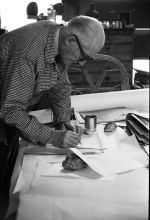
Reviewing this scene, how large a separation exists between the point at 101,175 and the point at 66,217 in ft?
0.49

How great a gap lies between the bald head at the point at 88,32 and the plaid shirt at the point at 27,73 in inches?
6.9

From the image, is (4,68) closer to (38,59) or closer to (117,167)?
(38,59)

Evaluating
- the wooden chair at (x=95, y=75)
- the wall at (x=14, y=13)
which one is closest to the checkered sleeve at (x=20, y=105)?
the wooden chair at (x=95, y=75)

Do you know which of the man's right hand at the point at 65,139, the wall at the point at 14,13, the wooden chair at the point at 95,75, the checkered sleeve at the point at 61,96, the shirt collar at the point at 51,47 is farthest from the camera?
the wall at the point at 14,13

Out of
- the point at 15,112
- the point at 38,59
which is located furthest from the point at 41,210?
the point at 38,59

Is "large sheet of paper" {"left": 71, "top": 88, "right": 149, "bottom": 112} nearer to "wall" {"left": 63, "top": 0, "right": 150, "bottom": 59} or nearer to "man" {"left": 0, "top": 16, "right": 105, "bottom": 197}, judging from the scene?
"man" {"left": 0, "top": 16, "right": 105, "bottom": 197}

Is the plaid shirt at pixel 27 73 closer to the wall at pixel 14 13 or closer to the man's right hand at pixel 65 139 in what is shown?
the man's right hand at pixel 65 139

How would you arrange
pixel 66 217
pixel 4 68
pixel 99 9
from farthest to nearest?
pixel 99 9
pixel 4 68
pixel 66 217

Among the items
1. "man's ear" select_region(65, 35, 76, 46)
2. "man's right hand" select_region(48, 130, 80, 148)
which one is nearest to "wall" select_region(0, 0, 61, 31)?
"man's ear" select_region(65, 35, 76, 46)

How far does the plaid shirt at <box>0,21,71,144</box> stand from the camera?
1164 mm

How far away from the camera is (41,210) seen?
784mm

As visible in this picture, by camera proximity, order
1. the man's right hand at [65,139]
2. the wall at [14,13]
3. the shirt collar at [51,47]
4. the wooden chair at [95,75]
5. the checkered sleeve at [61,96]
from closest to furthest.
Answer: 1. the man's right hand at [65,139]
2. the shirt collar at [51,47]
3. the checkered sleeve at [61,96]
4. the wooden chair at [95,75]
5. the wall at [14,13]

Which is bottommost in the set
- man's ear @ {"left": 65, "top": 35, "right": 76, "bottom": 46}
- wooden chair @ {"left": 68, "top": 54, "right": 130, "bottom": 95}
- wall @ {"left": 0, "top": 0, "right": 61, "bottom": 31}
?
wooden chair @ {"left": 68, "top": 54, "right": 130, "bottom": 95}

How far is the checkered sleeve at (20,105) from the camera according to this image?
116 centimetres
